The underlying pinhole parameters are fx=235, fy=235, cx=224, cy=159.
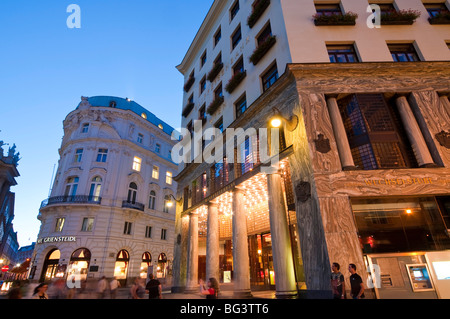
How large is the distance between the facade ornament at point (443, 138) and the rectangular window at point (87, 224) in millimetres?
31754

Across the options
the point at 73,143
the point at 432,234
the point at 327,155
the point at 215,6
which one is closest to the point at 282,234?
the point at 327,155

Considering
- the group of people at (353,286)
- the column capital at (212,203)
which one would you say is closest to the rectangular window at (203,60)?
the column capital at (212,203)

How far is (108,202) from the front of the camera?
2936 cm

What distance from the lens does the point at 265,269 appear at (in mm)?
16344

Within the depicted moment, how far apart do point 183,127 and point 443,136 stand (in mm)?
19850

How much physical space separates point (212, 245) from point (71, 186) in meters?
23.8

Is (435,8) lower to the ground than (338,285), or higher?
higher

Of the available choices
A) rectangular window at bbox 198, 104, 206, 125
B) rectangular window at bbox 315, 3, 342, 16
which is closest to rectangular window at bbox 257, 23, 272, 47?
rectangular window at bbox 315, 3, 342, 16

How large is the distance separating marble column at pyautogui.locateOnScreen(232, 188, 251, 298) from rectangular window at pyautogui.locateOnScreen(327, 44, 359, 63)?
8.80 m

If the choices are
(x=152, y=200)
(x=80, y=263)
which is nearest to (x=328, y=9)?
(x=152, y=200)

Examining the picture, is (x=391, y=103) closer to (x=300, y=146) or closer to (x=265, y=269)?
(x=300, y=146)

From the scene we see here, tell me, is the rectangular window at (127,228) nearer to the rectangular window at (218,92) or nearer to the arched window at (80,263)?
the arched window at (80,263)

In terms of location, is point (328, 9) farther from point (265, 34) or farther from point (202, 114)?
point (202, 114)

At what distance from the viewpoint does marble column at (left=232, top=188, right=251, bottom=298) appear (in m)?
11.8
